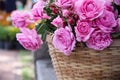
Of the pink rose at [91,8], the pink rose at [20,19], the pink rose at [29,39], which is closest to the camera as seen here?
the pink rose at [91,8]

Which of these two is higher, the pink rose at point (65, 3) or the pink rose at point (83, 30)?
the pink rose at point (65, 3)

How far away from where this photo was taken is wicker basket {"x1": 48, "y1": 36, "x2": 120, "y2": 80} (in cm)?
168

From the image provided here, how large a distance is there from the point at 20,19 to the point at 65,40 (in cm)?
43

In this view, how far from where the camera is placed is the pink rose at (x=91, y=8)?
158 cm

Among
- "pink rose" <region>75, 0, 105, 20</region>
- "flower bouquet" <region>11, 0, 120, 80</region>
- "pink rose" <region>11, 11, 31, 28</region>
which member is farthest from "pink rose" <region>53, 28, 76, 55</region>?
"pink rose" <region>11, 11, 31, 28</region>

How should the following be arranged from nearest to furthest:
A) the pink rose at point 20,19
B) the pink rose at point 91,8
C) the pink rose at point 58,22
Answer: the pink rose at point 91,8
the pink rose at point 58,22
the pink rose at point 20,19

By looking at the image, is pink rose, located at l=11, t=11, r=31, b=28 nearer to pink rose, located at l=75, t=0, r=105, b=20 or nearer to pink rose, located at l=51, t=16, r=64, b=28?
pink rose, located at l=51, t=16, r=64, b=28

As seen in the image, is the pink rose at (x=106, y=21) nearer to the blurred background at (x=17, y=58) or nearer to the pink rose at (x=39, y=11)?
the pink rose at (x=39, y=11)

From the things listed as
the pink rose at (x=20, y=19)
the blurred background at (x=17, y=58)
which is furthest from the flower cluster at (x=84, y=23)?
the blurred background at (x=17, y=58)

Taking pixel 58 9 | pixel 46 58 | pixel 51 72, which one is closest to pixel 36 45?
pixel 58 9

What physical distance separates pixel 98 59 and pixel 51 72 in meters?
1.03

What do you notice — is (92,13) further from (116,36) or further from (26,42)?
(26,42)

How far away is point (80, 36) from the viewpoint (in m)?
1.61

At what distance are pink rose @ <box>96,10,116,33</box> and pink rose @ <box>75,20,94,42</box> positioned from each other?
0.05 m
